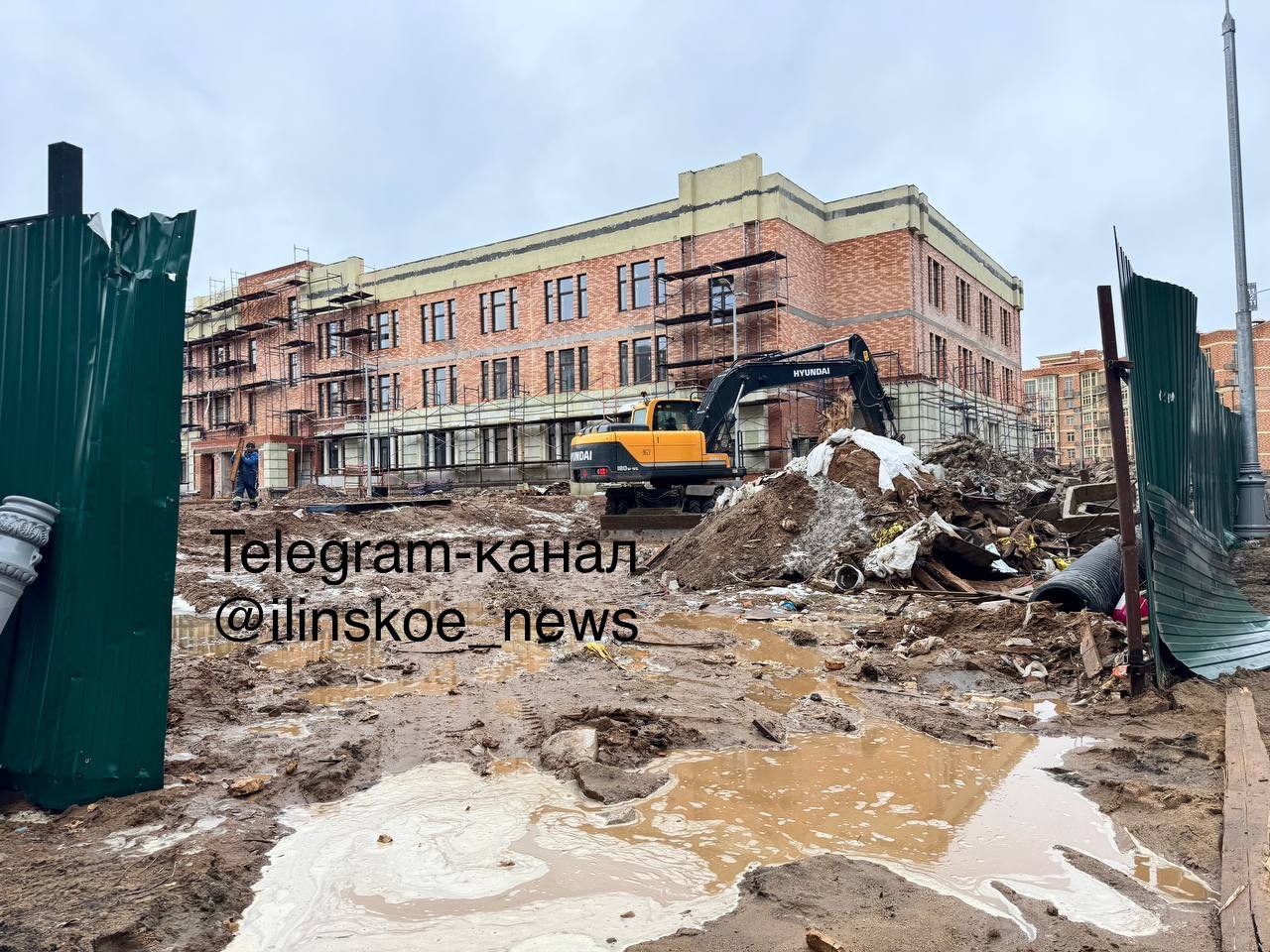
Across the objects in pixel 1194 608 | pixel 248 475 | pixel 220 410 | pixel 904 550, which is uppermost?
pixel 220 410

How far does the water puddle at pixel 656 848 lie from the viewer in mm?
3115

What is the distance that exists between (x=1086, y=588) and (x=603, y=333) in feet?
89.7

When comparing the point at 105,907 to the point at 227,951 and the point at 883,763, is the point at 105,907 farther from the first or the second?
the point at 883,763

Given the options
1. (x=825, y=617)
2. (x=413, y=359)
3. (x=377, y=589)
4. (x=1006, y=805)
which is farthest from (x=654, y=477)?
(x=413, y=359)

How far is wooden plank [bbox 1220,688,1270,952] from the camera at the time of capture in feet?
9.30

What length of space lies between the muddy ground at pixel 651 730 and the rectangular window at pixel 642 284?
908 inches

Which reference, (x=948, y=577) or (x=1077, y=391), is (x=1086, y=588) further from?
(x=1077, y=391)

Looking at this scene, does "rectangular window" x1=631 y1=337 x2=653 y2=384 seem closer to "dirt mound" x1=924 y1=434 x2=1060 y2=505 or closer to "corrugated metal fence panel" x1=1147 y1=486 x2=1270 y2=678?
"dirt mound" x1=924 y1=434 x2=1060 y2=505

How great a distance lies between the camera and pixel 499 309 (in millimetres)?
37219

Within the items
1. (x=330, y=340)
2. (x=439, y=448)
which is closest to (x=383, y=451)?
(x=439, y=448)

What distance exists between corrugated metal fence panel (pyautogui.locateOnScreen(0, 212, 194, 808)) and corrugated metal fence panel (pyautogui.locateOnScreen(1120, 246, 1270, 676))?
598 centimetres

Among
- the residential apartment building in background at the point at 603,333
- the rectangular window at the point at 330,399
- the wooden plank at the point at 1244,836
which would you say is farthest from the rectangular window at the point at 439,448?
the wooden plank at the point at 1244,836

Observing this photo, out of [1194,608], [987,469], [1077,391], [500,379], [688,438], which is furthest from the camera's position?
[1077,391]

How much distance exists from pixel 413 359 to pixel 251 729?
36.5 m
